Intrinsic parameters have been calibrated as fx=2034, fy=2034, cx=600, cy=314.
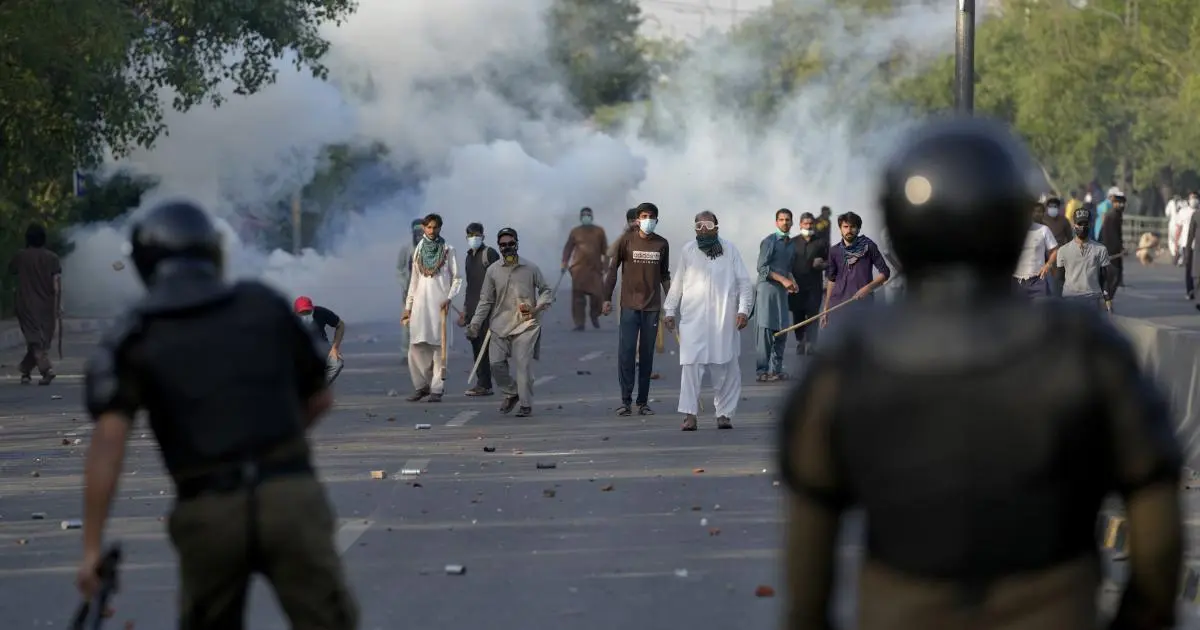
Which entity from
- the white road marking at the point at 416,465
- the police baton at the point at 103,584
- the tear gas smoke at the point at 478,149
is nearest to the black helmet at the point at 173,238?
the police baton at the point at 103,584

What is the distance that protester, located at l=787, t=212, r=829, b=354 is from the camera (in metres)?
21.1

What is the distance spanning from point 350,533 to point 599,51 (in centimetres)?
6160

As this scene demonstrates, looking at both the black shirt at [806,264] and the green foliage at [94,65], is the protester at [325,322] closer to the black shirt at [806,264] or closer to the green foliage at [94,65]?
the black shirt at [806,264]

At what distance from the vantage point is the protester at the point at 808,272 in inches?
832

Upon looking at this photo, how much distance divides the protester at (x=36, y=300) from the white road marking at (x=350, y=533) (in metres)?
10.6

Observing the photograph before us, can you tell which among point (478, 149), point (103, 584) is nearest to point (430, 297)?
point (103, 584)

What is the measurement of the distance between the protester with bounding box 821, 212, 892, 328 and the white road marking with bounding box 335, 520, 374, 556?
817 centimetres

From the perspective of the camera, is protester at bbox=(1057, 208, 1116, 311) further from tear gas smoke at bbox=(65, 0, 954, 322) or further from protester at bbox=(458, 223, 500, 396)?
tear gas smoke at bbox=(65, 0, 954, 322)

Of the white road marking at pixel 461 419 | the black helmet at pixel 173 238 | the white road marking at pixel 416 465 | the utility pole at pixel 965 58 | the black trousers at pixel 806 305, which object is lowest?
the white road marking at pixel 461 419

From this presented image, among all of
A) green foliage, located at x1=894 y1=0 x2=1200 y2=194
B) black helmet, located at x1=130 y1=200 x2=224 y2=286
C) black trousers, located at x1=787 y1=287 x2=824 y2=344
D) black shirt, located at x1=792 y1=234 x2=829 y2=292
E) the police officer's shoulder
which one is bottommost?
black trousers, located at x1=787 y1=287 x2=824 y2=344

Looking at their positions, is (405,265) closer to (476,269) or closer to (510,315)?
(476,269)

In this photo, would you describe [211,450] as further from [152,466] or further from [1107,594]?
[152,466]

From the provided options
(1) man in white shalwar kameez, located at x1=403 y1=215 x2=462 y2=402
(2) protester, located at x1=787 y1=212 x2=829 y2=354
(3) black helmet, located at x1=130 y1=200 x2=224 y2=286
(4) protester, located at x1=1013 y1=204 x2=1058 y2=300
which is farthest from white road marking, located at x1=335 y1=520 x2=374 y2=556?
(2) protester, located at x1=787 y1=212 x2=829 y2=354

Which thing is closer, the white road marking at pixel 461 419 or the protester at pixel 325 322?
the protester at pixel 325 322
